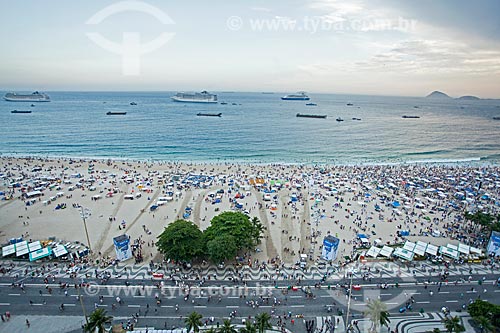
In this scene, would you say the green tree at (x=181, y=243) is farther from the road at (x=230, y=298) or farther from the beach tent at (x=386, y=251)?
the beach tent at (x=386, y=251)

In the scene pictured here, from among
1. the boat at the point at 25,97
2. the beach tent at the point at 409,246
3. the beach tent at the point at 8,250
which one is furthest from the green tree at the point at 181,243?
the boat at the point at 25,97

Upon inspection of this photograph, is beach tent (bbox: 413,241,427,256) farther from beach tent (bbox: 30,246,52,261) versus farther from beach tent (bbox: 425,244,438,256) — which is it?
beach tent (bbox: 30,246,52,261)

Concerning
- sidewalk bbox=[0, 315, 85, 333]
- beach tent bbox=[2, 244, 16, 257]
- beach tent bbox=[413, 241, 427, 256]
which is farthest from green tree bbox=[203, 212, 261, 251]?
beach tent bbox=[2, 244, 16, 257]

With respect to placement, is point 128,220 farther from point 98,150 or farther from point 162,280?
point 98,150

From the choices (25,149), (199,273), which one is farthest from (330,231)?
(25,149)

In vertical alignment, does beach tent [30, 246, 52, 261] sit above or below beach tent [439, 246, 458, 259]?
below

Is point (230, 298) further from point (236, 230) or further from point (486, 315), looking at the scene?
point (486, 315)
